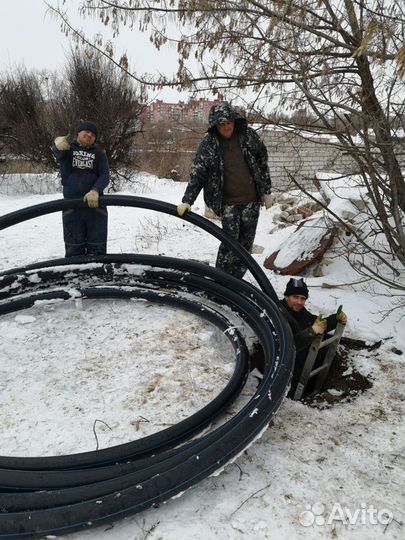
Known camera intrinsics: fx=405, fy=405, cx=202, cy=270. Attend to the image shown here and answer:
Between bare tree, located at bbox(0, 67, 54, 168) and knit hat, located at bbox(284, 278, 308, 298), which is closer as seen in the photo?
knit hat, located at bbox(284, 278, 308, 298)

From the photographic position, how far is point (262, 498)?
177 centimetres

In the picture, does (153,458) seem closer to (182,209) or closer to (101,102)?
(182,209)

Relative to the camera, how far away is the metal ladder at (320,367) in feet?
9.39

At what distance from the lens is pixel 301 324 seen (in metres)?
3.20

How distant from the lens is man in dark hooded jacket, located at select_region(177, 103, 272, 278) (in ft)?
10.6

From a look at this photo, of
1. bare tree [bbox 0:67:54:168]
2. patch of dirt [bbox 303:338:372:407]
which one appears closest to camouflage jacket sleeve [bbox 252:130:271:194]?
patch of dirt [bbox 303:338:372:407]

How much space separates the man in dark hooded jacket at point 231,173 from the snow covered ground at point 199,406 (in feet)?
3.16

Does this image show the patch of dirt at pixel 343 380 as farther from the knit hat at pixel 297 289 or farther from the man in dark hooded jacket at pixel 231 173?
the man in dark hooded jacket at pixel 231 173

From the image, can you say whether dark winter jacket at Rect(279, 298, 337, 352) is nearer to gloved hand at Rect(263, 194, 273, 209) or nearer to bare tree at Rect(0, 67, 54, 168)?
gloved hand at Rect(263, 194, 273, 209)

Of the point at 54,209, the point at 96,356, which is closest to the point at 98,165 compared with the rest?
the point at 54,209

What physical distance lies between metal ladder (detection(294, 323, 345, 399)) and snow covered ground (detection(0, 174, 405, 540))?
0.21 m

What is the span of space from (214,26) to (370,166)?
67.5 inches

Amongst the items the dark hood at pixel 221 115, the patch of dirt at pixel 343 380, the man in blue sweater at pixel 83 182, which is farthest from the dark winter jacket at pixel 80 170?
the patch of dirt at pixel 343 380

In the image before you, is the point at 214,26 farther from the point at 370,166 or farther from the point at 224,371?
the point at 224,371
